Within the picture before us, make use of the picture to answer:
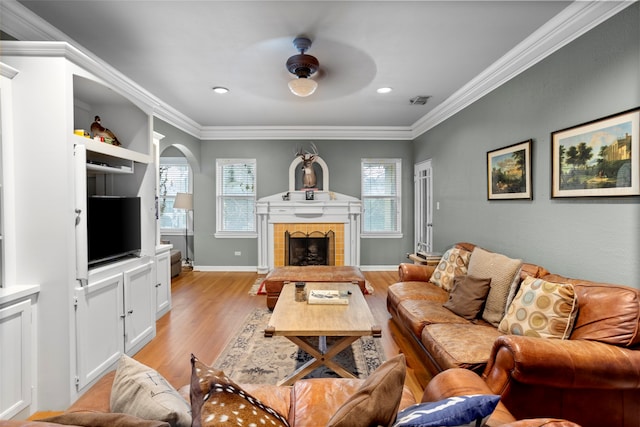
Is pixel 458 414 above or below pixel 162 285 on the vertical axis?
above

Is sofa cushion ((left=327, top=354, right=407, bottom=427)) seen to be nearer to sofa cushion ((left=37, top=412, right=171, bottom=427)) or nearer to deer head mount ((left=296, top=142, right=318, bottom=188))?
sofa cushion ((left=37, top=412, right=171, bottom=427))

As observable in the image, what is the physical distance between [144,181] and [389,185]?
4460 mm

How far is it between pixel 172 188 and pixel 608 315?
7460mm

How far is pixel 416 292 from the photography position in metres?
3.21

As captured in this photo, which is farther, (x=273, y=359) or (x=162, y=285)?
(x=162, y=285)

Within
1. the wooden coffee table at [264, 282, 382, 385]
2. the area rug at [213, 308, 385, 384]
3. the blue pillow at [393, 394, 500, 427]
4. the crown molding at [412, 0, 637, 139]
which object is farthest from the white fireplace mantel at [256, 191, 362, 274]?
the blue pillow at [393, 394, 500, 427]

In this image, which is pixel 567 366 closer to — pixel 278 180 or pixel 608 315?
pixel 608 315

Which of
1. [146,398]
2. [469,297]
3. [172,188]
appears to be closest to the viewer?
[146,398]

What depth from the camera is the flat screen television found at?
2.46m

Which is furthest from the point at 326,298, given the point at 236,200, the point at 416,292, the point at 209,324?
the point at 236,200

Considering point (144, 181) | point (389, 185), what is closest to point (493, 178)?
point (389, 185)

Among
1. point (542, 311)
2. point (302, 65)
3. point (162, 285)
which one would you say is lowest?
point (162, 285)

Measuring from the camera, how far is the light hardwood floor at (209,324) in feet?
8.77

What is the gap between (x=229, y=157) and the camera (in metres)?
6.19
